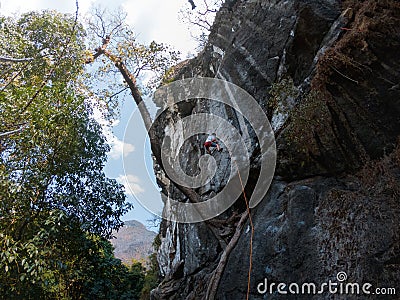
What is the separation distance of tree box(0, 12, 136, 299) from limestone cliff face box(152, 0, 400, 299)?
2018 mm

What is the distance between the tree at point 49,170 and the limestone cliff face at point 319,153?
202cm

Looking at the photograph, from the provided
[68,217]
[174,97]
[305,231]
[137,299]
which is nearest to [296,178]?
[305,231]

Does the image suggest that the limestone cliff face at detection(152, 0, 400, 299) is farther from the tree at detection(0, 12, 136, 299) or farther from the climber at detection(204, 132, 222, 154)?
the tree at detection(0, 12, 136, 299)

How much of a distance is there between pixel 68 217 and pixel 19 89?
2356 millimetres

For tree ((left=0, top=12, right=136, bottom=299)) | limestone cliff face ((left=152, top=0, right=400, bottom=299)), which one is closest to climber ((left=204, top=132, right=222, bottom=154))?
limestone cliff face ((left=152, top=0, right=400, bottom=299))

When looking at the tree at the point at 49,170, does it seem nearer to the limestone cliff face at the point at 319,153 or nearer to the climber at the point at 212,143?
the limestone cliff face at the point at 319,153

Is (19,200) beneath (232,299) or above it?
above

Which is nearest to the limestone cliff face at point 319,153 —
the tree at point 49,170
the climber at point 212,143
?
the climber at point 212,143

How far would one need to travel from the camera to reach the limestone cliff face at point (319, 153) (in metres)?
3.47

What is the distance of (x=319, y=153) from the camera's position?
4.36 m

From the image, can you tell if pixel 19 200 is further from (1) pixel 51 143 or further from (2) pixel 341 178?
(2) pixel 341 178

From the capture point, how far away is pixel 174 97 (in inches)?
365

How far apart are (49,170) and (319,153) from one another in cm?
456

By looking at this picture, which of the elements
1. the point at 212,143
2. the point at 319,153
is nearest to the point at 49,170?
the point at 212,143
